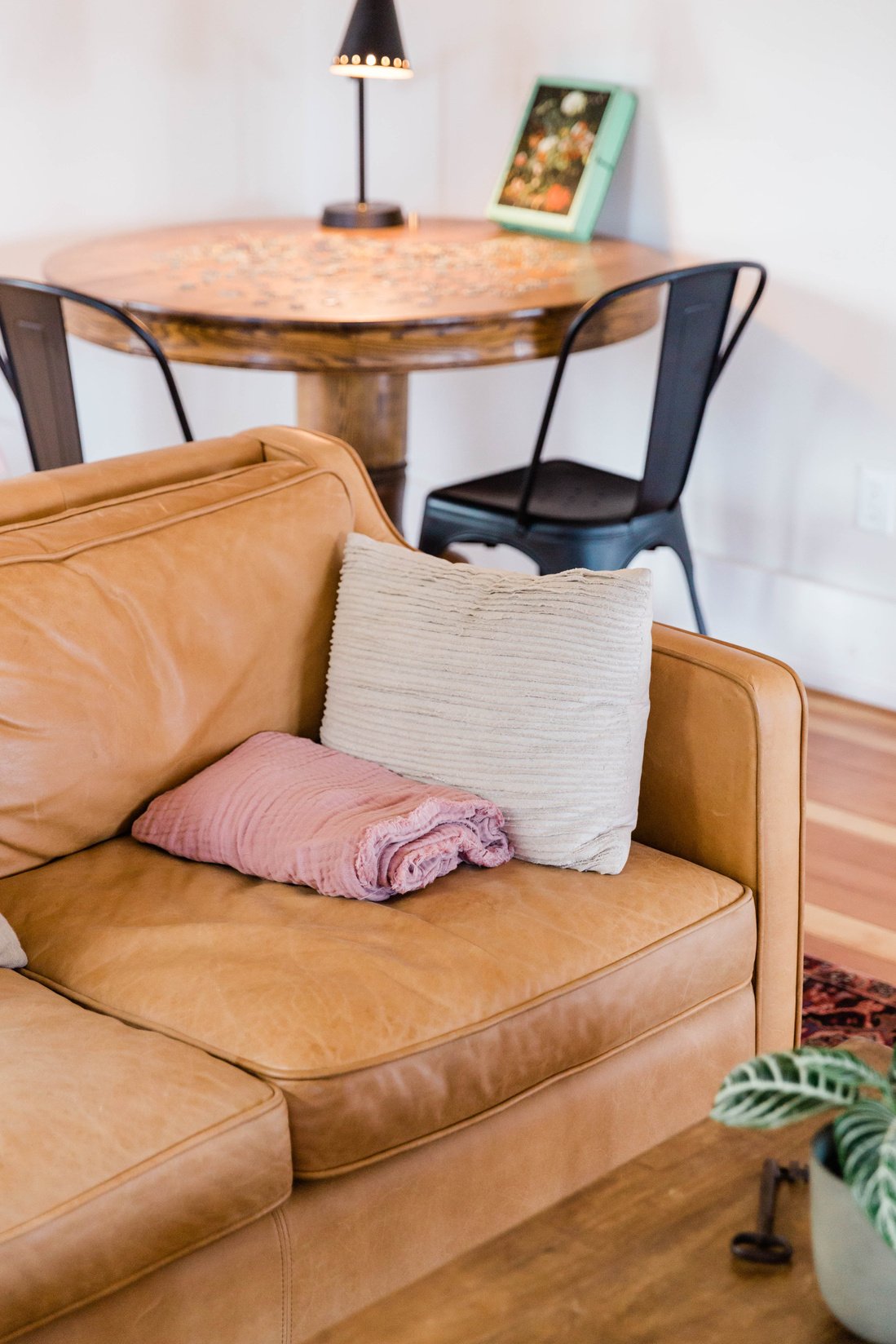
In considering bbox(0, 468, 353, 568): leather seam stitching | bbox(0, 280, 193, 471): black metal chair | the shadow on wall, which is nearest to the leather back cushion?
bbox(0, 468, 353, 568): leather seam stitching

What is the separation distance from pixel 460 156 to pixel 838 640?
4.89 ft

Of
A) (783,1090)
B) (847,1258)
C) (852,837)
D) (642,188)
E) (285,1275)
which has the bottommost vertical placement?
(852,837)

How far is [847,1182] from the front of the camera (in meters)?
0.89

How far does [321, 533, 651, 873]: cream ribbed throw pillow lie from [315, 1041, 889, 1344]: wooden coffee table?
1.85 ft

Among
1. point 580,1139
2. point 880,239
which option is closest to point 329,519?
point 580,1139

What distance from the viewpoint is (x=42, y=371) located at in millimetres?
2514

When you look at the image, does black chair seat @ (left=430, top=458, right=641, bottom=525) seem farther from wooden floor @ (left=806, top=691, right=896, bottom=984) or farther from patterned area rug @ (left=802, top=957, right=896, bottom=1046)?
patterned area rug @ (left=802, top=957, right=896, bottom=1046)

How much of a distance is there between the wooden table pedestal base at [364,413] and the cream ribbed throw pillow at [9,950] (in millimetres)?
1442

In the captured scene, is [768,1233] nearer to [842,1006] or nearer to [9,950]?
[9,950]

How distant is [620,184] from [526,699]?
79.8 inches

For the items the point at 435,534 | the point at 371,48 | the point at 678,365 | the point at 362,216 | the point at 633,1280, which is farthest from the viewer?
the point at 362,216

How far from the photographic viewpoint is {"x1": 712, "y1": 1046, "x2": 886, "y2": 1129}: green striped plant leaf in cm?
89

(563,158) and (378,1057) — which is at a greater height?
(563,158)

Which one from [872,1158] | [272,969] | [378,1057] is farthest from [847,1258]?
[272,969]
